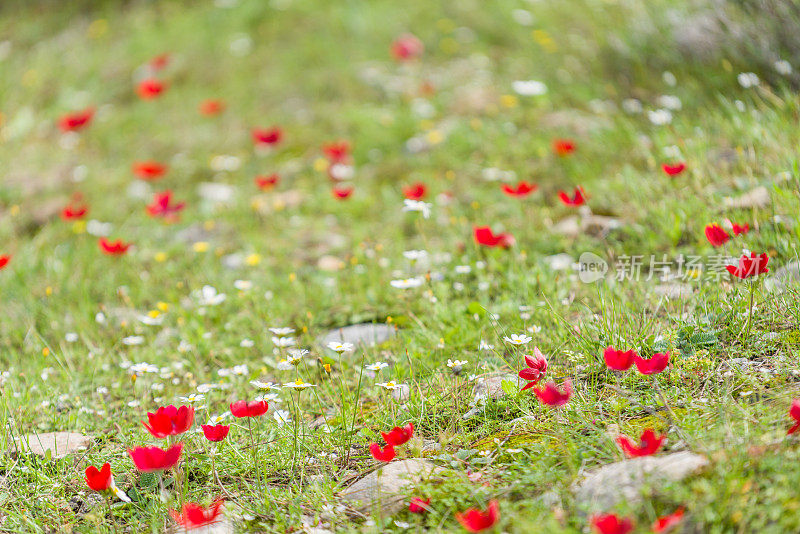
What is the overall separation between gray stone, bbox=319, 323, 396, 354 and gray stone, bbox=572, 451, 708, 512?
129 cm

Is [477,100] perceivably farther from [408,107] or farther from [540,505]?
[540,505]

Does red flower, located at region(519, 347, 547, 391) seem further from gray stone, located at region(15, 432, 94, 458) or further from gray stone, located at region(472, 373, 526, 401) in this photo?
gray stone, located at region(15, 432, 94, 458)

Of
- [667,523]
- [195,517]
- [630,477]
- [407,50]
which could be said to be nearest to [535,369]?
[630,477]

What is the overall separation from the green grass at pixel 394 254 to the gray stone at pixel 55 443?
0.05m

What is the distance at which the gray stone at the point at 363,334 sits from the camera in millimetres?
2930

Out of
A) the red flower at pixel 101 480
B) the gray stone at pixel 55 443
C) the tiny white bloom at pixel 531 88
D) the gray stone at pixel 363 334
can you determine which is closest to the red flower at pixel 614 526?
the red flower at pixel 101 480

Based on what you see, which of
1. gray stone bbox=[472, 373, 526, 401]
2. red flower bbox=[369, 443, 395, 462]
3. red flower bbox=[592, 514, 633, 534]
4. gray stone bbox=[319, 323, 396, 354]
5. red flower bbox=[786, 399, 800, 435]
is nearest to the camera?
red flower bbox=[592, 514, 633, 534]

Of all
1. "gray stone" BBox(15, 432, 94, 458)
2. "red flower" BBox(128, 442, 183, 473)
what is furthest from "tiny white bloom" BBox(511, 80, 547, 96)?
"red flower" BBox(128, 442, 183, 473)

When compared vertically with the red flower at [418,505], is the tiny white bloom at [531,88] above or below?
below

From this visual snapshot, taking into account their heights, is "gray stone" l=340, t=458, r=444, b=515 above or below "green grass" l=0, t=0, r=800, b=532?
above

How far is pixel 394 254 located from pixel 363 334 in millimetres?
755

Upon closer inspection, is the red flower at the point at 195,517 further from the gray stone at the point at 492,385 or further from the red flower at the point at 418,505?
the gray stone at the point at 492,385

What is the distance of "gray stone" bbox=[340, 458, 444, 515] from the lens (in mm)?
1919

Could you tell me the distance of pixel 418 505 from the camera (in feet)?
6.00
